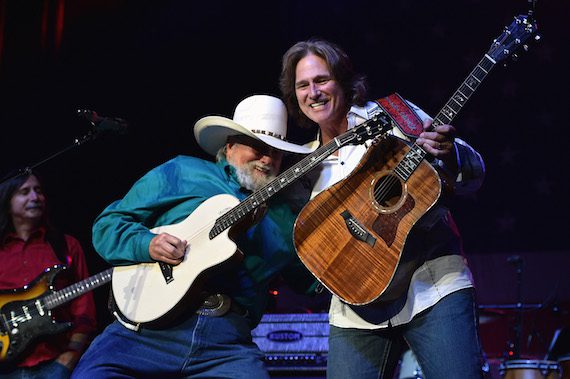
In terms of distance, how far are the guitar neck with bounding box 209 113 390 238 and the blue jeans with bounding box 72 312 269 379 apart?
509mm

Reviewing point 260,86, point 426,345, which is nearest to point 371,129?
point 426,345

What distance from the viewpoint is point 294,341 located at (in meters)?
5.52

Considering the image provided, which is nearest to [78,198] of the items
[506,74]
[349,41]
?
[349,41]

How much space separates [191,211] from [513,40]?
1.92 metres

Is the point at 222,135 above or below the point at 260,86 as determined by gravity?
below

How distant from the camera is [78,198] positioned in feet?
22.9

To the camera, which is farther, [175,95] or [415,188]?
[175,95]

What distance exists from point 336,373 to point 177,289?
1012 millimetres

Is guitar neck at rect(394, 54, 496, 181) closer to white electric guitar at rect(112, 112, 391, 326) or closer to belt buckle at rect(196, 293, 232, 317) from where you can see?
white electric guitar at rect(112, 112, 391, 326)

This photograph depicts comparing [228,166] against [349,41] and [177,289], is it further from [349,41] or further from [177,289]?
[349,41]

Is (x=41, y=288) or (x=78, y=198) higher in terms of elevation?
(x=78, y=198)

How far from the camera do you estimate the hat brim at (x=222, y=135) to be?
12.5ft

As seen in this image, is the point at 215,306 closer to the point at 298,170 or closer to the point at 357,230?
the point at 298,170

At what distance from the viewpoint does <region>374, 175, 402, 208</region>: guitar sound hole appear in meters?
2.91
